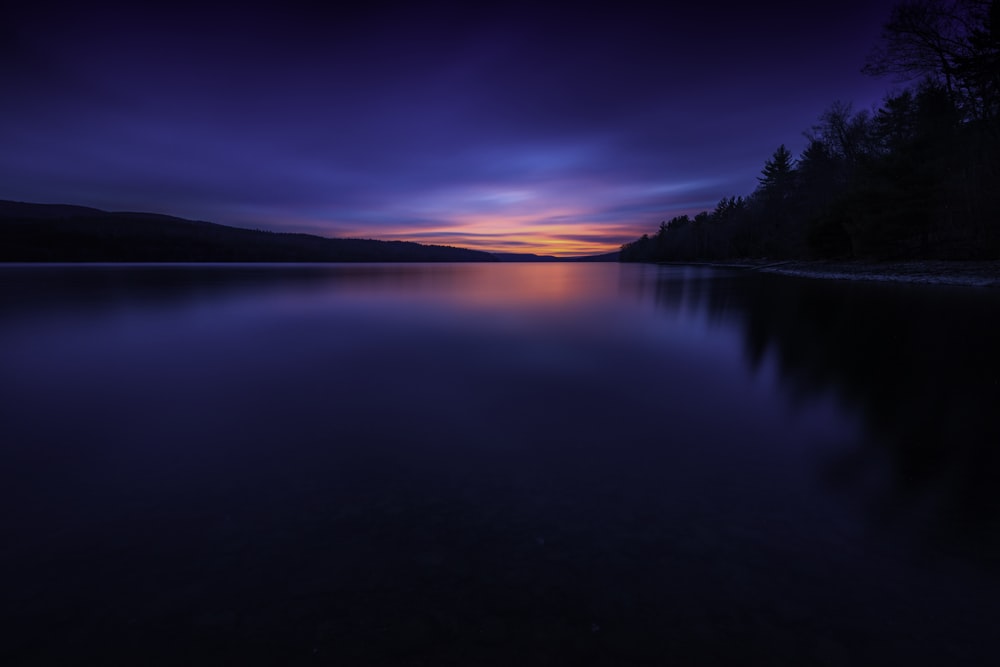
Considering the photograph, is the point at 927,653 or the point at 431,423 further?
the point at 431,423

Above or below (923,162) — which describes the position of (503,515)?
below

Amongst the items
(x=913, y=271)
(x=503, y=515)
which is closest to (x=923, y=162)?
(x=913, y=271)

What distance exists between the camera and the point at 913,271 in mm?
36125

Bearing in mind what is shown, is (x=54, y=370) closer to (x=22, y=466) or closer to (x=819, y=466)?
(x=22, y=466)

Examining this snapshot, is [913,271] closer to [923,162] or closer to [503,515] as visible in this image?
[923,162]

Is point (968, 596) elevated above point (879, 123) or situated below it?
below

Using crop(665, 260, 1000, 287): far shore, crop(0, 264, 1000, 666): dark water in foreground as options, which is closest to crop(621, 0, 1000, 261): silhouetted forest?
crop(665, 260, 1000, 287): far shore

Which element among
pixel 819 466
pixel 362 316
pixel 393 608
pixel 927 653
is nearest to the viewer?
pixel 927 653

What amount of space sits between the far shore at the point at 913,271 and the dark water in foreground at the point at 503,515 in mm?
28757

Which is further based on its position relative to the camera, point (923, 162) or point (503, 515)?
point (923, 162)

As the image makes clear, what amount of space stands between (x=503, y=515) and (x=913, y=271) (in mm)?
48841

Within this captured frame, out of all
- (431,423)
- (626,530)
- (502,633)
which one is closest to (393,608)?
(502,633)

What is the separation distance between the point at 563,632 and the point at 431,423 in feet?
14.9

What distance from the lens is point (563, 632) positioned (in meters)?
2.86
